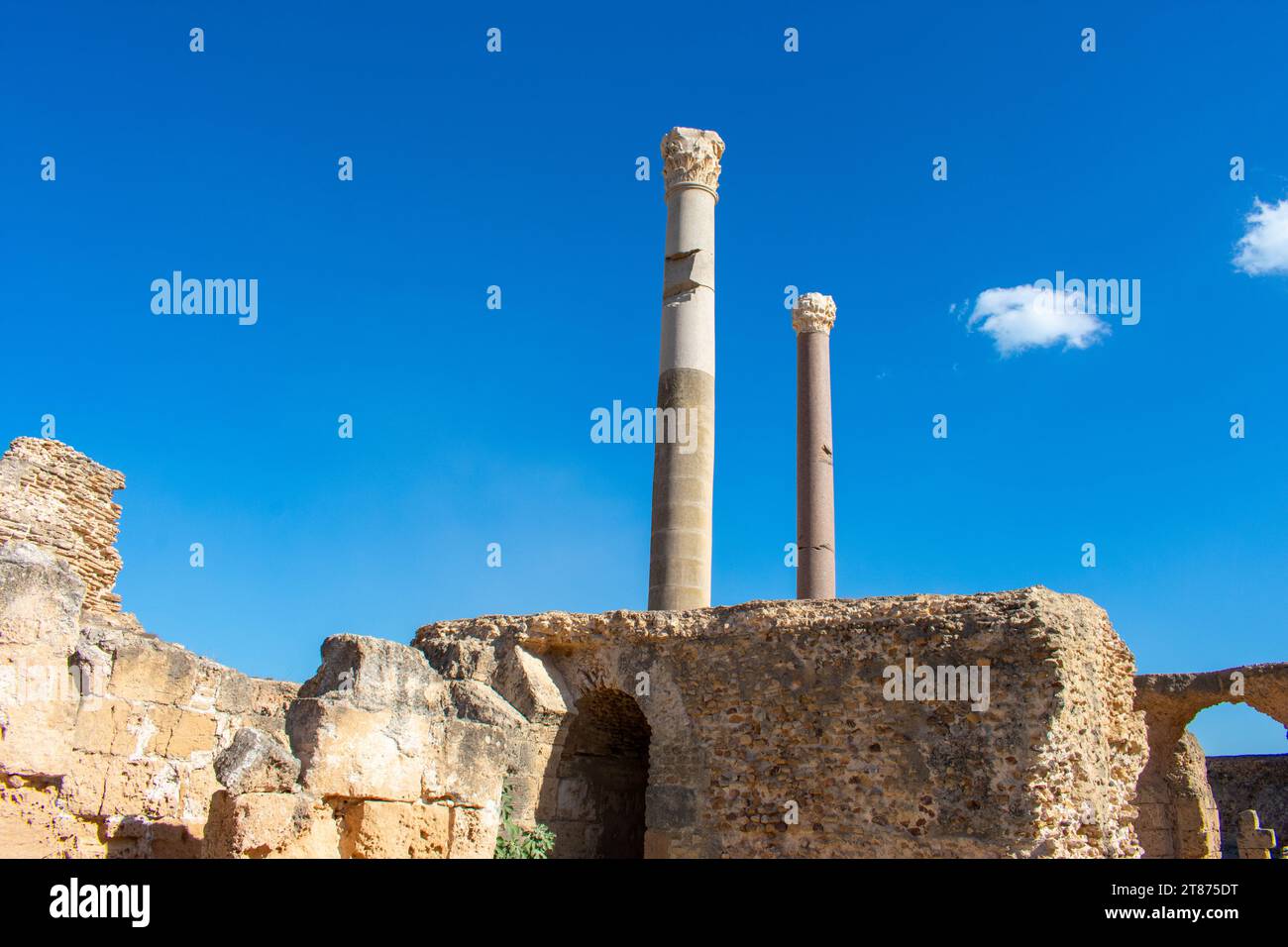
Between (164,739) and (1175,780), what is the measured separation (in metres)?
16.6

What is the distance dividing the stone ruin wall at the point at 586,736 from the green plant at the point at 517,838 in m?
0.15

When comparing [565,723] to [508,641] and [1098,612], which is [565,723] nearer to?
[508,641]

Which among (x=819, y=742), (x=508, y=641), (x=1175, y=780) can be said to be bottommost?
(x=1175, y=780)

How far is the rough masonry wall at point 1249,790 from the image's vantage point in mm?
23922

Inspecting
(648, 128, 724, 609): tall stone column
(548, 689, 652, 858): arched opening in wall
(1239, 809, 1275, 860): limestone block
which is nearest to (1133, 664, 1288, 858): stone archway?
(1239, 809, 1275, 860): limestone block

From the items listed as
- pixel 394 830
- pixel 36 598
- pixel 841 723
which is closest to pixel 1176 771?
pixel 841 723

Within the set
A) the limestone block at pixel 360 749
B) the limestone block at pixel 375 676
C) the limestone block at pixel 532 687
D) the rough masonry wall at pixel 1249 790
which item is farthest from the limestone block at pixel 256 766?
the rough masonry wall at pixel 1249 790

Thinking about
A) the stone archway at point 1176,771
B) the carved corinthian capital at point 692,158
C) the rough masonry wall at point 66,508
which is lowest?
the stone archway at point 1176,771

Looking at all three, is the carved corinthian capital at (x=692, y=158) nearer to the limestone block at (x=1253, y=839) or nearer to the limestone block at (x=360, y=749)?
the limestone block at (x=360, y=749)

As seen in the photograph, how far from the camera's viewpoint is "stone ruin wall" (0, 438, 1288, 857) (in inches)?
243

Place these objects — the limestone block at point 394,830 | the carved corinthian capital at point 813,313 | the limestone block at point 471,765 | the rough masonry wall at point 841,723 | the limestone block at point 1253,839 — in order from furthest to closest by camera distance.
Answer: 1. the limestone block at point 1253,839
2. the carved corinthian capital at point 813,313
3. the rough masonry wall at point 841,723
4. the limestone block at point 471,765
5. the limestone block at point 394,830
